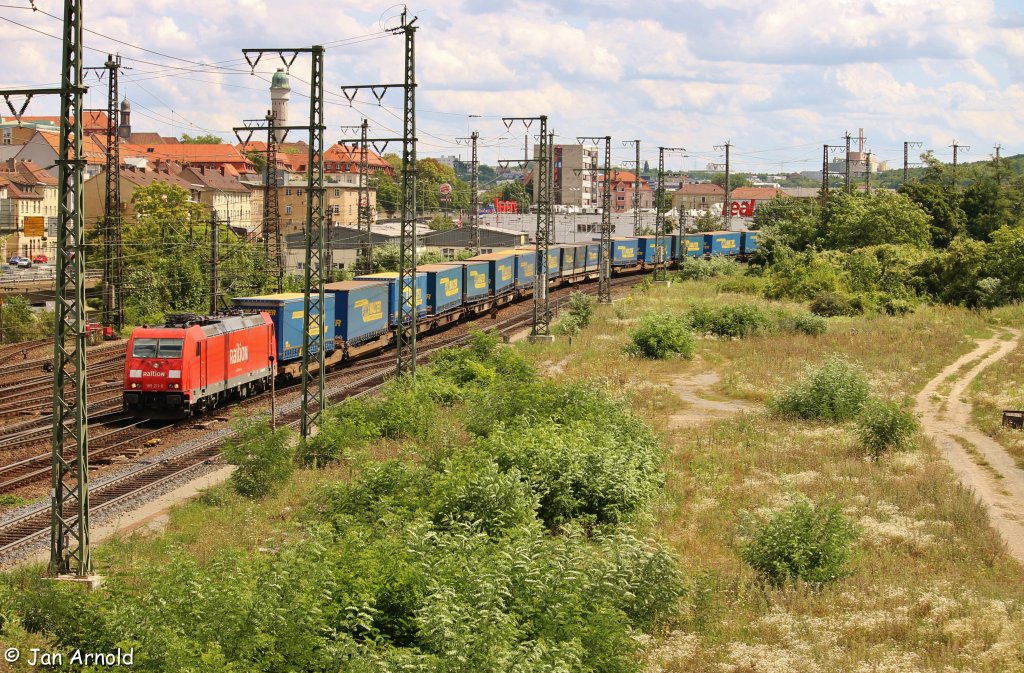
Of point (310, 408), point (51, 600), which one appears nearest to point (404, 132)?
point (310, 408)

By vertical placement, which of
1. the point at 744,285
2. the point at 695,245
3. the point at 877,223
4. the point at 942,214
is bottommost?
the point at 744,285

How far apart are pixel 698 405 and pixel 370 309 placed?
47.9 ft

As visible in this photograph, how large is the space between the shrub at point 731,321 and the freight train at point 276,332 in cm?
1230

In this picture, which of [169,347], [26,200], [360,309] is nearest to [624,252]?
[360,309]

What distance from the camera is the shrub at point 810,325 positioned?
165 feet

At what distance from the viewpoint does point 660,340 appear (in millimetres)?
44719

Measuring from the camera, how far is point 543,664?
37.2 ft

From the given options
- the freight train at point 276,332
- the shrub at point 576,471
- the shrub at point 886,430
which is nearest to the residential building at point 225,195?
the freight train at point 276,332

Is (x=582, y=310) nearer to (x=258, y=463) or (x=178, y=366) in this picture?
(x=178, y=366)

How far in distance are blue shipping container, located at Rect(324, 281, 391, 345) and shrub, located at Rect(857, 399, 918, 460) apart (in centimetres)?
1984

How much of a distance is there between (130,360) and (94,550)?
42.2 ft

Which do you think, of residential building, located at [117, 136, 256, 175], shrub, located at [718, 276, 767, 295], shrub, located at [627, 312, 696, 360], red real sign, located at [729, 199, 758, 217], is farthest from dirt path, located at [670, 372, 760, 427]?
red real sign, located at [729, 199, 758, 217]

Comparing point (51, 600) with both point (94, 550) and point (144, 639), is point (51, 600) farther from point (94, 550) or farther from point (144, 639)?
point (94, 550)

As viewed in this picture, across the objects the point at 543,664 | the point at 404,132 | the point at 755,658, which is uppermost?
the point at 404,132
